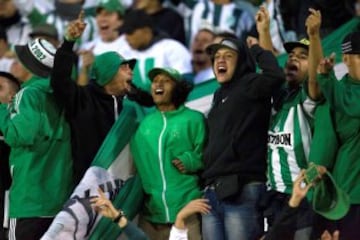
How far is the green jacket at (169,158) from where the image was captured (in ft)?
29.1

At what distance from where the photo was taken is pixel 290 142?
858 cm

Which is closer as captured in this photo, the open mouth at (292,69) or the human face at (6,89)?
the open mouth at (292,69)

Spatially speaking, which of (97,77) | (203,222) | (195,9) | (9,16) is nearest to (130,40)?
(195,9)

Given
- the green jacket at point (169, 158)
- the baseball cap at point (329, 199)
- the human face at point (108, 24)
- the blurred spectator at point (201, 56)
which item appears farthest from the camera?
the human face at point (108, 24)

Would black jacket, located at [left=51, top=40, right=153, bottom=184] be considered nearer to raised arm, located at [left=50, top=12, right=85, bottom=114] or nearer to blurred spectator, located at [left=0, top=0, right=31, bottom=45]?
raised arm, located at [left=50, top=12, right=85, bottom=114]

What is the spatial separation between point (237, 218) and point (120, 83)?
4.47 ft

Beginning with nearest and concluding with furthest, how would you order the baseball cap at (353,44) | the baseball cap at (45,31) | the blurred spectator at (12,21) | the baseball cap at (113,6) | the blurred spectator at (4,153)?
the baseball cap at (353,44) → the blurred spectator at (4,153) → the baseball cap at (45,31) → the baseball cap at (113,6) → the blurred spectator at (12,21)

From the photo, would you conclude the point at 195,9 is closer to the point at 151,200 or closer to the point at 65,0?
the point at 65,0

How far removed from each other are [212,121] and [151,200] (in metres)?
0.65

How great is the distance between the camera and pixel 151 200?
8977 mm

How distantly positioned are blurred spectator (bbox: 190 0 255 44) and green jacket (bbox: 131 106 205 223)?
3.12m

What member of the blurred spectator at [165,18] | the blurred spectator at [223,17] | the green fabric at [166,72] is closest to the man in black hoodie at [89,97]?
the green fabric at [166,72]

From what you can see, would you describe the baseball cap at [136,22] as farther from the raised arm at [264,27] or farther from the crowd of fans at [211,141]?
the raised arm at [264,27]

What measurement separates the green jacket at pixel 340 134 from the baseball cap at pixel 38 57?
1884mm
